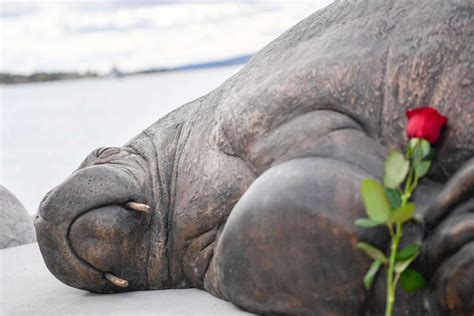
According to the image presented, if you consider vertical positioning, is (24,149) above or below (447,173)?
below

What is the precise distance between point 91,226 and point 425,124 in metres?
1.36

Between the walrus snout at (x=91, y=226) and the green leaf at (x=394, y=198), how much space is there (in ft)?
3.81

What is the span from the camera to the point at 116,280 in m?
3.23

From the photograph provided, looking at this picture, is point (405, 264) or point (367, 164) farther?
point (367, 164)

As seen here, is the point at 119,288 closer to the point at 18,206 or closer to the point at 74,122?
the point at 18,206

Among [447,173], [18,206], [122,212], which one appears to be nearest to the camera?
[447,173]

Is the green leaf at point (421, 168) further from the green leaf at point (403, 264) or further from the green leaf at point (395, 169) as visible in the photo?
the green leaf at point (403, 264)

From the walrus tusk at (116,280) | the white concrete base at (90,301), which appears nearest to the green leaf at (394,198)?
the white concrete base at (90,301)

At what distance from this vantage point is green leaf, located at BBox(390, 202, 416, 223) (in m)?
2.25

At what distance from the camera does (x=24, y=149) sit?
11.4 meters

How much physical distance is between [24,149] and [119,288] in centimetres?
847

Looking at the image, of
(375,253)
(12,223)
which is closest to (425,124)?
(375,253)

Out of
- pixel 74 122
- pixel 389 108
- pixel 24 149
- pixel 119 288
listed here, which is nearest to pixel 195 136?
pixel 119 288

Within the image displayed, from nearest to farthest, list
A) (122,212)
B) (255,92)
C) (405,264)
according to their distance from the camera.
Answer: (405,264) → (255,92) → (122,212)
